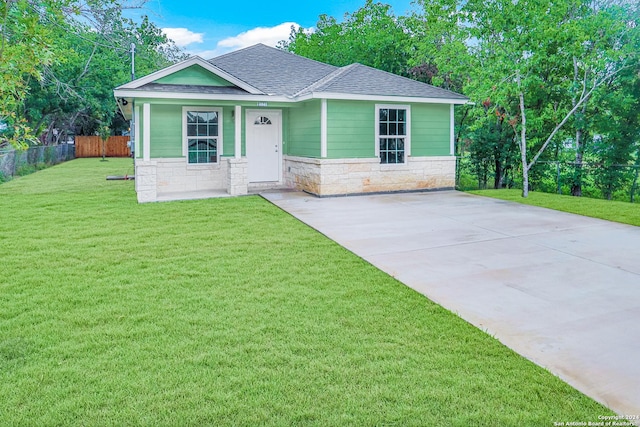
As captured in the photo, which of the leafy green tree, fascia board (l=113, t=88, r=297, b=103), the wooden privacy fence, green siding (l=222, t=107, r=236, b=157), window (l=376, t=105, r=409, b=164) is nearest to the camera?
fascia board (l=113, t=88, r=297, b=103)

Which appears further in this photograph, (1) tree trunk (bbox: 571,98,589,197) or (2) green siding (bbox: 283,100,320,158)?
(1) tree trunk (bbox: 571,98,589,197)

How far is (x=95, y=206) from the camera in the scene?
10.0 m

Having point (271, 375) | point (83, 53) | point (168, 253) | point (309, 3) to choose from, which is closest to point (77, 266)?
point (168, 253)

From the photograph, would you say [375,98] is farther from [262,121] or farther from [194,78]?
[194,78]

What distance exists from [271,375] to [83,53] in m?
24.8

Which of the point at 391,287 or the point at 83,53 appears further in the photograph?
the point at 83,53

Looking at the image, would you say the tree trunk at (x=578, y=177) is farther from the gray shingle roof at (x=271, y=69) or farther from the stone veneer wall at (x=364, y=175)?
the gray shingle roof at (x=271, y=69)

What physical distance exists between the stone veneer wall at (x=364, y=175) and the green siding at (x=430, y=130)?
0.22 metres

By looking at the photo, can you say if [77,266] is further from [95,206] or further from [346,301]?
[95,206]

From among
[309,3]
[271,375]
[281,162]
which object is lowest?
[271,375]

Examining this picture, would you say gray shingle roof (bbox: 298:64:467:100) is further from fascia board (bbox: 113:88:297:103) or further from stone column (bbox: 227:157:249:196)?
stone column (bbox: 227:157:249:196)

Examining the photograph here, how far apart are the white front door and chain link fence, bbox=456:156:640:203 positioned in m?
5.92

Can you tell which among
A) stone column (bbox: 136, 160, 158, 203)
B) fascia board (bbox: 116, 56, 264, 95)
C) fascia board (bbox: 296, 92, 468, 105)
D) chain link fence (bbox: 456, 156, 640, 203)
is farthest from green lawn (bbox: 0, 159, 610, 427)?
chain link fence (bbox: 456, 156, 640, 203)

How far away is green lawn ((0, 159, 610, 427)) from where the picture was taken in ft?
8.40
